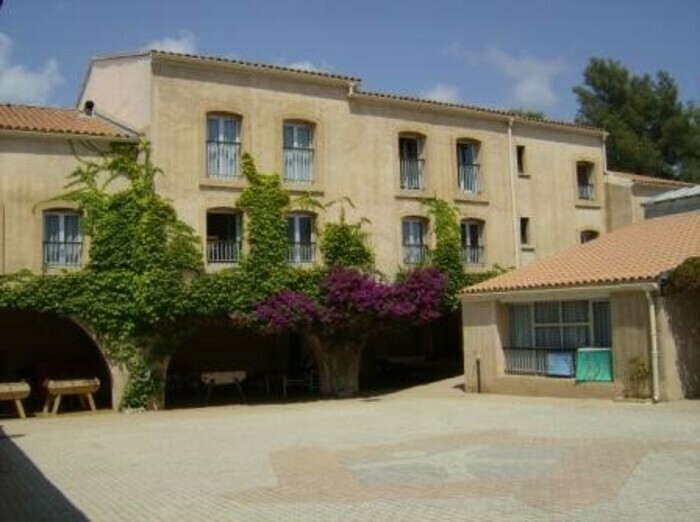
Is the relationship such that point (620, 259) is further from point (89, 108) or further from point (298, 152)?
point (89, 108)

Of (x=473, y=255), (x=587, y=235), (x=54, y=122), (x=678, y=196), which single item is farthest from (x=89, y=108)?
(x=678, y=196)

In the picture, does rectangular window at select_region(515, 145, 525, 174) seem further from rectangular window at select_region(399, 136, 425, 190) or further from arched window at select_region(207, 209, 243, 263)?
arched window at select_region(207, 209, 243, 263)

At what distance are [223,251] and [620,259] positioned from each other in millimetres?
11420

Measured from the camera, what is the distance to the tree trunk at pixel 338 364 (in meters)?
27.0

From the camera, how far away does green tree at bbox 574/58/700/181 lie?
166 feet

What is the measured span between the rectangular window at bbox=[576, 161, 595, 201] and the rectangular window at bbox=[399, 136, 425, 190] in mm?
7779

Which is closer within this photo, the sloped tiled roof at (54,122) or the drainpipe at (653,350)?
the drainpipe at (653,350)

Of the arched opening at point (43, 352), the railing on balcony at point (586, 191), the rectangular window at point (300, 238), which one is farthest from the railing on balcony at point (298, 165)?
the railing on balcony at point (586, 191)

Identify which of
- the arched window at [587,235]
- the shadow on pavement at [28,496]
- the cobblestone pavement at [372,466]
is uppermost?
the arched window at [587,235]

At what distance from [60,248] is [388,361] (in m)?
13.6

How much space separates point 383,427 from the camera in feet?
56.6

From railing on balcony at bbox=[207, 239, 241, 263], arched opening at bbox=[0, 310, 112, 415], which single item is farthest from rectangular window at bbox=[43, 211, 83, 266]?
arched opening at bbox=[0, 310, 112, 415]

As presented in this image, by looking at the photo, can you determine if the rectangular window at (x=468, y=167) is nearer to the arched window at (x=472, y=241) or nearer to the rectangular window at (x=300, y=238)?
the arched window at (x=472, y=241)

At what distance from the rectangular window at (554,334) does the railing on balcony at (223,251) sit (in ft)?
27.6
